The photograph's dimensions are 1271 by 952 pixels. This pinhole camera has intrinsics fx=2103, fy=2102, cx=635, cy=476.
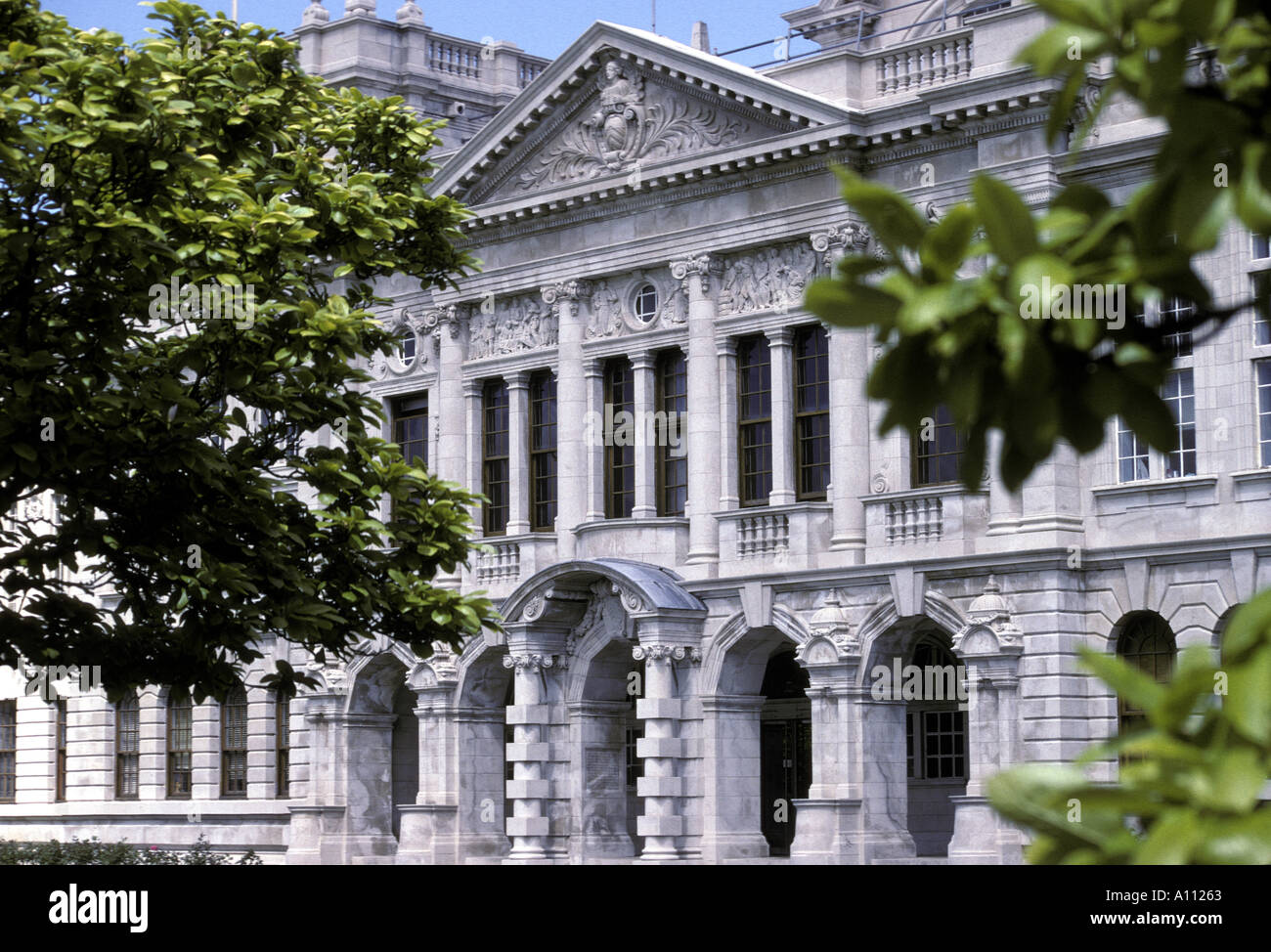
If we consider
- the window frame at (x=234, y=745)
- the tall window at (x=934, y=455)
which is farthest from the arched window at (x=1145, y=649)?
the window frame at (x=234, y=745)

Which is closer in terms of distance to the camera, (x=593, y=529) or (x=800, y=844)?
(x=800, y=844)

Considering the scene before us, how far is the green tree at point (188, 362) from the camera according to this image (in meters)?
17.9

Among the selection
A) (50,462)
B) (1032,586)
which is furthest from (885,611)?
(50,462)

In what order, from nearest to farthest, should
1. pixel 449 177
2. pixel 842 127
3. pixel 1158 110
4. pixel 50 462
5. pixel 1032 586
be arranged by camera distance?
pixel 1158 110
pixel 50 462
pixel 1032 586
pixel 842 127
pixel 449 177

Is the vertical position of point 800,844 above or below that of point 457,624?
below

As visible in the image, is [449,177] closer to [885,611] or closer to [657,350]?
[657,350]

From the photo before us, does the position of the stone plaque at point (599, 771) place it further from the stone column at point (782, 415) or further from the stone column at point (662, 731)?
the stone column at point (782, 415)

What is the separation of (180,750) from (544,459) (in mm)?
12802

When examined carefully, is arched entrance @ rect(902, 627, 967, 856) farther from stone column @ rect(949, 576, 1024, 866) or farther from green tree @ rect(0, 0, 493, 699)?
green tree @ rect(0, 0, 493, 699)

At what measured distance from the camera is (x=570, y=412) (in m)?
37.7

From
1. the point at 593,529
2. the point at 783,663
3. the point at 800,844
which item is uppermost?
the point at 593,529

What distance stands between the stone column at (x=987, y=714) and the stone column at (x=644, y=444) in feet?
22.9

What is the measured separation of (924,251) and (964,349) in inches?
7.3

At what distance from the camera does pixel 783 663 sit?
38.2 m
